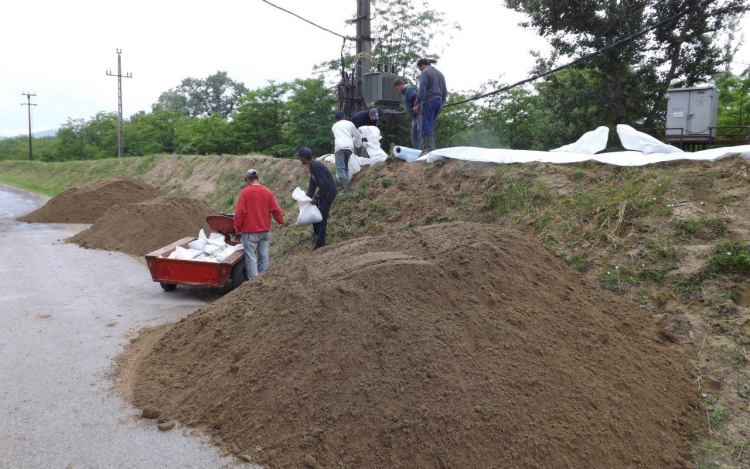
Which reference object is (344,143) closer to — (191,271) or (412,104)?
(412,104)

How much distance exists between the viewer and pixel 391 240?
19.7ft

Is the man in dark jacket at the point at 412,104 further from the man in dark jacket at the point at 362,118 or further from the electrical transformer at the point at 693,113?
the electrical transformer at the point at 693,113

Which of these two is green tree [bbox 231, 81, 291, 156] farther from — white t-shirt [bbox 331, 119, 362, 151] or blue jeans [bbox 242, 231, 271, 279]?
blue jeans [bbox 242, 231, 271, 279]

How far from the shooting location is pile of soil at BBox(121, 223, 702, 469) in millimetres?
3646

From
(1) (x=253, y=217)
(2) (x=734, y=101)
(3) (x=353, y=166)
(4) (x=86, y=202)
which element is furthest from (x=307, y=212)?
(2) (x=734, y=101)

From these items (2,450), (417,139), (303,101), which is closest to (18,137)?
(303,101)

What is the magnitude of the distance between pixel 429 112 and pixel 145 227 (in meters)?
7.05

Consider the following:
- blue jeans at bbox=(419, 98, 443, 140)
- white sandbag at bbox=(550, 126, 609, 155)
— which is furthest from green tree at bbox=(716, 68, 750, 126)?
blue jeans at bbox=(419, 98, 443, 140)

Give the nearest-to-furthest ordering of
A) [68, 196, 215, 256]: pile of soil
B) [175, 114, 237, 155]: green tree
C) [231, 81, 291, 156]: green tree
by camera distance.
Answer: [68, 196, 215, 256]: pile of soil
[231, 81, 291, 156]: green tree
[175, 114, 237, 155]: green tree

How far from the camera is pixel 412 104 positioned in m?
10.9

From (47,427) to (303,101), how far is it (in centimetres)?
1909

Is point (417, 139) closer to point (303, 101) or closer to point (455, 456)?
point (455, 456)

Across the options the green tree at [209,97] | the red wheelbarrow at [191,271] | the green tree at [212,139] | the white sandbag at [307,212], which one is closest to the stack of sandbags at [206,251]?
the red wheelbarrow at [191,271]

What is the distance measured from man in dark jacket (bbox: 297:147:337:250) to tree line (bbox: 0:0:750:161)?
16.9 feet
